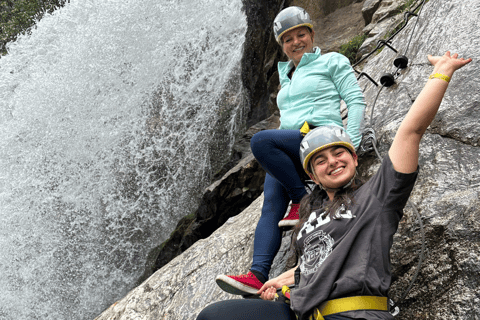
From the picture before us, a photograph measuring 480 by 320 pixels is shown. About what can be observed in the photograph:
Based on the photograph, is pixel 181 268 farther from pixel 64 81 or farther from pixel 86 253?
pixel 64 81

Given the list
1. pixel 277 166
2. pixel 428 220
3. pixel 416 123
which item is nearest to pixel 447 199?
pixel 428 220

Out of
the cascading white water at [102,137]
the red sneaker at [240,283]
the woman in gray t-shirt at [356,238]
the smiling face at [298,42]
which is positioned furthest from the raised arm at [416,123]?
the cascading white water at [102,137]

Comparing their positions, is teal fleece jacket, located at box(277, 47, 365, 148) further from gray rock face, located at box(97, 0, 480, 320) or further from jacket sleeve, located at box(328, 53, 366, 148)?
gray rock face, located at box(97, 0, 480, 320)

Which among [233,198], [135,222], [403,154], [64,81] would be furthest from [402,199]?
[64,81]

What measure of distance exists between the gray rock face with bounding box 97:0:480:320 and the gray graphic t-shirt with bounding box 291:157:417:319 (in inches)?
25.6

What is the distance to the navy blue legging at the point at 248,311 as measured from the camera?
1959mm

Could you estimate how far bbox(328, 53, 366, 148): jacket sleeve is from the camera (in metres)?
2.81

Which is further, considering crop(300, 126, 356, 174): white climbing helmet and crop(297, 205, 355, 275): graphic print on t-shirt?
crop(300, 126, 356, 174): white climbing helmet

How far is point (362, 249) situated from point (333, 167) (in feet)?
1.77

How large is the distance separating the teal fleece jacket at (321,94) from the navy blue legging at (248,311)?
140cm

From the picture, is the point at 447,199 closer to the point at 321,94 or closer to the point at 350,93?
the point at 350,93

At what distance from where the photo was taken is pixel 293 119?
10.0 ft

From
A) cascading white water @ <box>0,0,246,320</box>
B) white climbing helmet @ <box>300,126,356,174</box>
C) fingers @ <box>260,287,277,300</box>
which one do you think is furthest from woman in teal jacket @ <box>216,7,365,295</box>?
cascading white water @ <box>0,0,246,320</box>

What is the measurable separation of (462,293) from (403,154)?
97 cm
